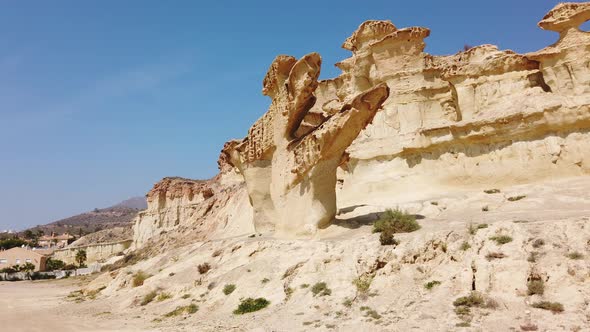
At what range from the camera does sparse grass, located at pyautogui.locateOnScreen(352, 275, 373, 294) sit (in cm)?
1006

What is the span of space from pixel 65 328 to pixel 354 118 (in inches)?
442

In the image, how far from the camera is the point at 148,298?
50.9ft

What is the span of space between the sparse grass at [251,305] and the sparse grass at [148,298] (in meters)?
5.51

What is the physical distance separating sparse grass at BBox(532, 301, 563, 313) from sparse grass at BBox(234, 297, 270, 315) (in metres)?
6.40

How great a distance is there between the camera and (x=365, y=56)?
28250 mm

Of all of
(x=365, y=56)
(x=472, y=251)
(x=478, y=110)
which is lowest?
(x=472, y=251)

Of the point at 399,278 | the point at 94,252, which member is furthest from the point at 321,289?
the point at 94,252

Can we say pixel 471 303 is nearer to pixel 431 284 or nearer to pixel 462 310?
pixel 462 310

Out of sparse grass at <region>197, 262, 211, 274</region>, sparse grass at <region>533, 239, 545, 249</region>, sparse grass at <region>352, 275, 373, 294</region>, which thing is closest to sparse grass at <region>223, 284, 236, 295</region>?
sparse grass at <region>197, 262, 211, 274</region>

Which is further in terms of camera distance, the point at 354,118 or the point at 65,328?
the point at 354,118

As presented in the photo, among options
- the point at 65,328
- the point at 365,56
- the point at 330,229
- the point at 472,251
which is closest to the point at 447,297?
the point at 472,251

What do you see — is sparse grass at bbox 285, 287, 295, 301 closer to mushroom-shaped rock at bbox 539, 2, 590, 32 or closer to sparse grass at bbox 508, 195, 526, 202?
sparse grass at bbox 508, 195, 526, 202

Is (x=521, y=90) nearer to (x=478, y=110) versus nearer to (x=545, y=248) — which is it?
(x=478, y=110)

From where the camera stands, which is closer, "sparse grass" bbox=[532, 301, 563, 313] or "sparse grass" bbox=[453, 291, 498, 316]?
"sparse grass" bbox=[532, 301, 563, 313]
